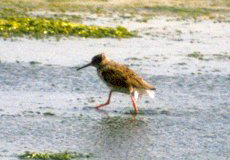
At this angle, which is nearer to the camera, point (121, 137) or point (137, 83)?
point (121, 137)

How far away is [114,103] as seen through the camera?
1286cm

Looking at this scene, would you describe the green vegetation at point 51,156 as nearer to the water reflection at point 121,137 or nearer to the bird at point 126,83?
the water reflection at point 121,137

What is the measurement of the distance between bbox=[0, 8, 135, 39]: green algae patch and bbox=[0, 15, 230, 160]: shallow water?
56 cm

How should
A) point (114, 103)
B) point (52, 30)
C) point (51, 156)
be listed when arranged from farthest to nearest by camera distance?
point (52, 30) → point (114, 103) → point (51, 156)

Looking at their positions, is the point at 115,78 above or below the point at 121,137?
above

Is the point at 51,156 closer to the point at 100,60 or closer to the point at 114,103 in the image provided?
the point at 114,103

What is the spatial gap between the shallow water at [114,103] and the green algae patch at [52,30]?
56cm

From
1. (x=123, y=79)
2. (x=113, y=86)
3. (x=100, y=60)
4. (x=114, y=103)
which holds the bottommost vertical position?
(x=114, y=103)

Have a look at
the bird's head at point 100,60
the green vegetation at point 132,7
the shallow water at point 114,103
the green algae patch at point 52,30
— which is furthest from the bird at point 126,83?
the green vegetation at point 132,7

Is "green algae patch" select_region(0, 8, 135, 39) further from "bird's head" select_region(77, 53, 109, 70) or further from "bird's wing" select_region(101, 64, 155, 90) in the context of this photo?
"bird's wing" select_region(101, 64, 155, 90)

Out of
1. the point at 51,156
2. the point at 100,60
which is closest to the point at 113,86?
the point at 100,60

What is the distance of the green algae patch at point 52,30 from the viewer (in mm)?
18516

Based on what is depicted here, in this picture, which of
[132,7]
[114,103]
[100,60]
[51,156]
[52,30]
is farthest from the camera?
[132,7]

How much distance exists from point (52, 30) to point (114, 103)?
6.27m
